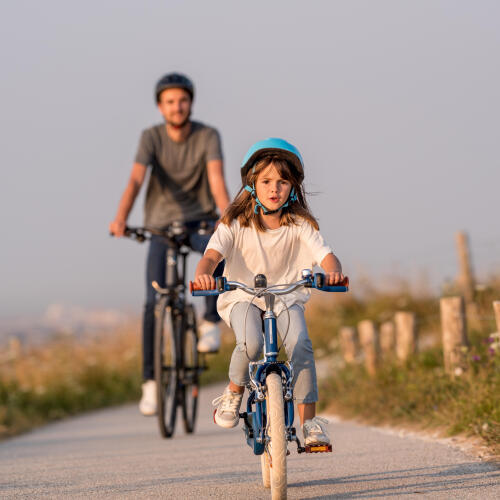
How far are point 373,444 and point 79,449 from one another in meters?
2.31

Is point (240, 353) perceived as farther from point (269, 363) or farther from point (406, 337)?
point (406, 337)

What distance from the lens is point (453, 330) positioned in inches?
306

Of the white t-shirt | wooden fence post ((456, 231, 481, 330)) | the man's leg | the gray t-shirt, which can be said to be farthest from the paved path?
wooden fence post ((456, 231, 481, 330))

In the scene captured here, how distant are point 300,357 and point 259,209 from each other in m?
0.81

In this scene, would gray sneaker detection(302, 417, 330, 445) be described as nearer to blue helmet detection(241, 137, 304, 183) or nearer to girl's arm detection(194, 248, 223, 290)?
girl's arm detection(194, 248, 223, 290)

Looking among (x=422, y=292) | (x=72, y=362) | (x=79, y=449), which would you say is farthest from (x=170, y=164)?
(x=422, y=292)

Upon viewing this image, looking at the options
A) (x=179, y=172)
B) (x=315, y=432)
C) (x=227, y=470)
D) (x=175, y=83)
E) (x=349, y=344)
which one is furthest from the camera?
(x=349, y=344)

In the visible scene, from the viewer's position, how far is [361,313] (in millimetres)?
19078

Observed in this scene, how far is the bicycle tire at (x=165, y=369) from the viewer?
7000 mm

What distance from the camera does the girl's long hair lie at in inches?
179

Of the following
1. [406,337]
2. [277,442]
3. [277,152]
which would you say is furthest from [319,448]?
[406,337]

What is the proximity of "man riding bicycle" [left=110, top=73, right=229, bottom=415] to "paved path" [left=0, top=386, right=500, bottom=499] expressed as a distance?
0.96 m

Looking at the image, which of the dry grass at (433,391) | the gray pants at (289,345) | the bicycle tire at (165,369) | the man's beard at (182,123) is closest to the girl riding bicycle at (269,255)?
the gray pants at (289,345)

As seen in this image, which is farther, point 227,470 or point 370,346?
point 370,346
